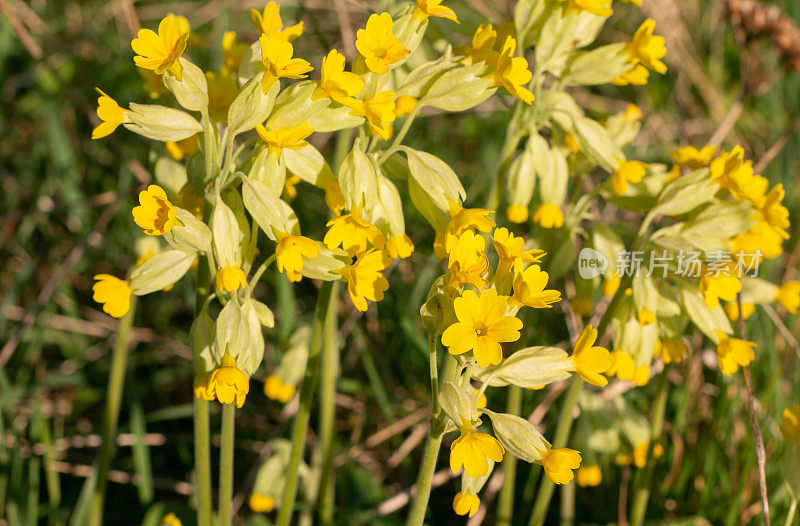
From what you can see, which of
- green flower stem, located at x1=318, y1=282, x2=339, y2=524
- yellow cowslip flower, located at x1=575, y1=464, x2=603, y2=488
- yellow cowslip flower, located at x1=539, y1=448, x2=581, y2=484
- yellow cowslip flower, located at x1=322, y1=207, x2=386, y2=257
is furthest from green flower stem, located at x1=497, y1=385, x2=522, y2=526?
yellow cowslip flower, located at x1=322, y1=207, x2=386, y2=257

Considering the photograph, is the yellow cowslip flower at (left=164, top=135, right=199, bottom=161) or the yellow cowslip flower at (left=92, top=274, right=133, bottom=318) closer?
the yellow cowslip flower at (left=92, top=274, right=133, bottom=318)

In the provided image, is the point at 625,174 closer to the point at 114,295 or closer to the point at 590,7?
the point at 590,7

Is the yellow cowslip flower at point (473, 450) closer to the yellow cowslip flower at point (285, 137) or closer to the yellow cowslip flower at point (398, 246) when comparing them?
the yellow cowslip flower at point (398, 246)

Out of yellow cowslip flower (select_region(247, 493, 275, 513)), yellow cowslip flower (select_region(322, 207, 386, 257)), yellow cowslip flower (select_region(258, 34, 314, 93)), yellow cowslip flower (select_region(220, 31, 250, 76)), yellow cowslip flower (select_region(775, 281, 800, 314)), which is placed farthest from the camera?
yellow cowslip flower (select_region(247, 493, 275, 513))

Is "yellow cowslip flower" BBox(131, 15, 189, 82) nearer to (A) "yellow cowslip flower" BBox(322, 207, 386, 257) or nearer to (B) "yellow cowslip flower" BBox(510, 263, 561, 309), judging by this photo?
(A) "yellow cowslip flower" BBox(322, 207, 386, 257)

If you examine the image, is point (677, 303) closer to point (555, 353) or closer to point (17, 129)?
point (555, 353)

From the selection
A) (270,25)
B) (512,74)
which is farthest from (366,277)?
(270,25)
